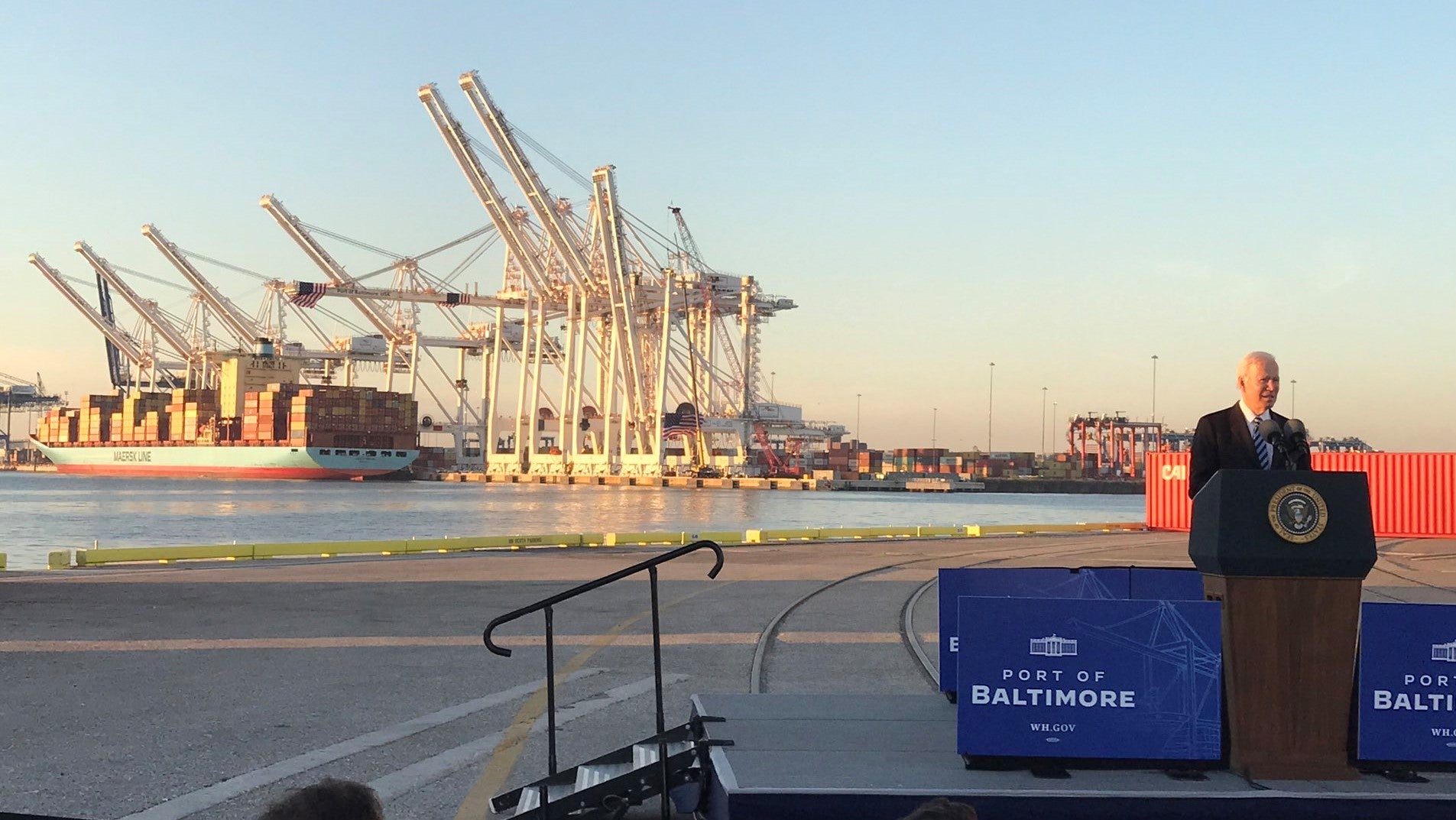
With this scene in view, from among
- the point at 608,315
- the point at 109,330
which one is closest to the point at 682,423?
the point at 608,315

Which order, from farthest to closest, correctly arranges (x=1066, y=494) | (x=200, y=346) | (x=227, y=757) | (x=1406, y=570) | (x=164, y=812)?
(x=1066, y=494), (x=200, y=346), (x=1406, y=570), (x=227, y=757), (x=164, y=812)

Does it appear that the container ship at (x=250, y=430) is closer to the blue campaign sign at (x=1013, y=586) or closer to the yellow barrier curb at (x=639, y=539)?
the yellow barrier curb at (x=639, y=539)

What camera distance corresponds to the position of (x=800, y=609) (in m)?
15.6

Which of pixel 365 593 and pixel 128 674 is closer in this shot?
pixel 128 674

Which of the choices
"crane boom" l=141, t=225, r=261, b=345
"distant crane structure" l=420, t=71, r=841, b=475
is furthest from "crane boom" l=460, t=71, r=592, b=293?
"crane boom" l=141, t=225, r=261, b=345

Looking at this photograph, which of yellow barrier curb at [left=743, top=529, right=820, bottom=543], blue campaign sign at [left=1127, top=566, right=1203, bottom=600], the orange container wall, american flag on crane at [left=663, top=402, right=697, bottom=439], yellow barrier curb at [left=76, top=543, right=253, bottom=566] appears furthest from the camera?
american flag on crane at [left=663, top=402, right=697, bottom=439]

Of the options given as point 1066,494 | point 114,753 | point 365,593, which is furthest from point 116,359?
point 114,753

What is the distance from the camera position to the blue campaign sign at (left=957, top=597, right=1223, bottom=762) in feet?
16.1

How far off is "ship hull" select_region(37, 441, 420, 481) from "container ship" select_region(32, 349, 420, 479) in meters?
0.10

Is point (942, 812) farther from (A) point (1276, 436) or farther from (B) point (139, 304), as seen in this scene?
(B) point (139, 304)

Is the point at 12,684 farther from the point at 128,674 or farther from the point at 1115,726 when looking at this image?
the point at 1115,726

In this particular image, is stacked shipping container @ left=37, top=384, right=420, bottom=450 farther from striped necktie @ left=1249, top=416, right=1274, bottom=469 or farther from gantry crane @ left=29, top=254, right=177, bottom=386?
striped necktie @ left=1249, top=416, right=1274, bottom=469

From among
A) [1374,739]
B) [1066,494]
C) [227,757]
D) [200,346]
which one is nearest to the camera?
[1374,739]

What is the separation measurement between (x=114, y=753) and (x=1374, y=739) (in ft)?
21.4
